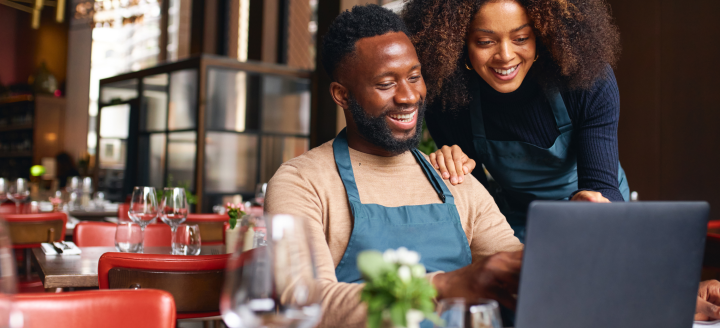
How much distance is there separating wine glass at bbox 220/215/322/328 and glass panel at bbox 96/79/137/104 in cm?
708

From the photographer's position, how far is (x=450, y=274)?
0.91 metres

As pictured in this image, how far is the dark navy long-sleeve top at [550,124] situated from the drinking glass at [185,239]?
3.04ft

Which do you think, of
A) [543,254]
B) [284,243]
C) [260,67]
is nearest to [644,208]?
[543,254]

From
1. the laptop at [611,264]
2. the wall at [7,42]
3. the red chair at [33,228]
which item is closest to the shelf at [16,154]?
the wall at [7,42]

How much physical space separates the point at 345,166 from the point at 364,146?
114 mm

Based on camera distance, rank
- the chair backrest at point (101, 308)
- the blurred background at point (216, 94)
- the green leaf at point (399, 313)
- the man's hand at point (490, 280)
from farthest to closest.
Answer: the blurred background at point (216, 94)
the chair backrest at point (101, 308)
the man's hand at point (490, 280)
the green leaf at point (399, 313)

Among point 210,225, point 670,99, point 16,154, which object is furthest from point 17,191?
point 16,154

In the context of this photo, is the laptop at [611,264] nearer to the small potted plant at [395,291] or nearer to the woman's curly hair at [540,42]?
the small potted plant at [395,291]

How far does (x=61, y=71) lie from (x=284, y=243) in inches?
451

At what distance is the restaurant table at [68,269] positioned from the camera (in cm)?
158

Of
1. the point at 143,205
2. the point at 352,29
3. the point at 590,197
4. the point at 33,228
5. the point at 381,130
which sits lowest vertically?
the point at 33,228

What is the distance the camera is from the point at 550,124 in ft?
5.40

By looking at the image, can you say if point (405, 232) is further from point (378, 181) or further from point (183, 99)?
point (183, 99)

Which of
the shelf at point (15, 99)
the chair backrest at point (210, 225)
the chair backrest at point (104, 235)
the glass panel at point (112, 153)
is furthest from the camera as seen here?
the shelf at point (15, 99)
